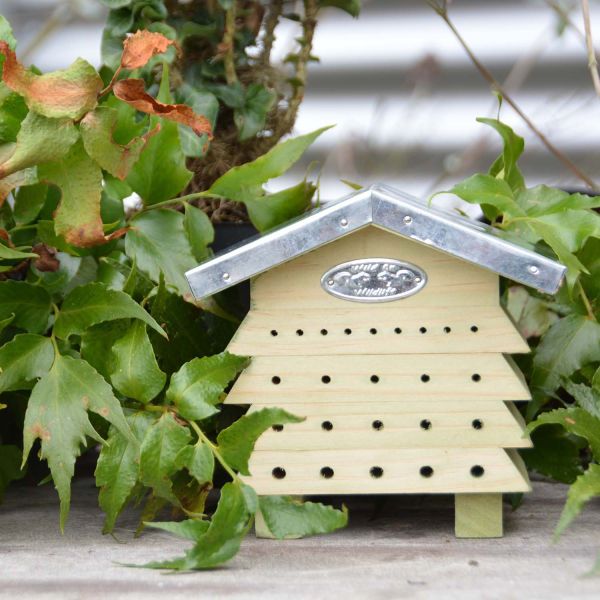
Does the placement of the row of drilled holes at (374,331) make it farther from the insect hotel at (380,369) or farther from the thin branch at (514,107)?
the thin branch at (514,107)

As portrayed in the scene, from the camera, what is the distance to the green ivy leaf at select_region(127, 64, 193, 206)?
2.61ft

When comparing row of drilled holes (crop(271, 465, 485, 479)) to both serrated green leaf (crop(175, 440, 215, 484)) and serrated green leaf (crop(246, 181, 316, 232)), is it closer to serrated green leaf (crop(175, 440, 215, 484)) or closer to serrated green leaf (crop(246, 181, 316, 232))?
serrated green leaf (crop(175, 440, 215, 484))

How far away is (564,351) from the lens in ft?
2.68

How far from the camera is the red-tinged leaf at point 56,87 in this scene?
68cm

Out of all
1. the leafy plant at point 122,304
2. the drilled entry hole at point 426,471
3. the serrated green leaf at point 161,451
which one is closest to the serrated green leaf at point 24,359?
the leafy plant at point 122,304

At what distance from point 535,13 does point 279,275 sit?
1.43m

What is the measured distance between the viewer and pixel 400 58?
205cm

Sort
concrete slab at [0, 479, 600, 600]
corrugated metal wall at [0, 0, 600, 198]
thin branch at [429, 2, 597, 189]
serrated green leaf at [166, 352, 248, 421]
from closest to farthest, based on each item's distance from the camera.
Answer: concrete slab at [0, 479, 600, 600], serrated green leaf at [166, 352, 248, 421], thin branch at [429, 2, 597, 189], corrugated metal wall at [0, 0, 600, 198]

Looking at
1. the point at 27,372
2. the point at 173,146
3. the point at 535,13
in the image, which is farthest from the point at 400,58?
the point at 27,372

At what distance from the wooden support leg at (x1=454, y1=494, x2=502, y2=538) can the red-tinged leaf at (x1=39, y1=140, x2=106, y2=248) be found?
1.16ft

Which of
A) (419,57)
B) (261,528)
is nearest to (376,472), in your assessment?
(261,528)

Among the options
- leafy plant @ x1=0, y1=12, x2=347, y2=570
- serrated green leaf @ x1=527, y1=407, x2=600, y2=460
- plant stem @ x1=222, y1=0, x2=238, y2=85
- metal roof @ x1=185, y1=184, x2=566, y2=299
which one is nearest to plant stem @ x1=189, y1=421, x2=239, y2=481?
leafy plant @ x1=0, y1=12, x2=347, y2=570

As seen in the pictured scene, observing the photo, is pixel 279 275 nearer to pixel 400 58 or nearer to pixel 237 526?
pixel 237 526

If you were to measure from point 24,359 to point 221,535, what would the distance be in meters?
0.22
